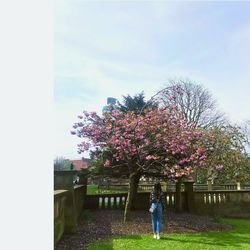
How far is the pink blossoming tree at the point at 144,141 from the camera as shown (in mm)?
8461

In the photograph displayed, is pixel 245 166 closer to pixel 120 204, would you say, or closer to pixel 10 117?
pixel 120 204

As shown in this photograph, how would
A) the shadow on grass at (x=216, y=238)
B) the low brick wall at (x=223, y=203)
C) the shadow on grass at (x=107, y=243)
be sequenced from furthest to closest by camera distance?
the low brick wall at (x=223, y=203) → the shadow on grass at (x=216, y=238) → the shadow on grass at (x=107, y=243)

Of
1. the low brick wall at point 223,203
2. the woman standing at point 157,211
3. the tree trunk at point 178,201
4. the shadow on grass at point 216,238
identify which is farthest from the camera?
the low brick wall at point 223,203

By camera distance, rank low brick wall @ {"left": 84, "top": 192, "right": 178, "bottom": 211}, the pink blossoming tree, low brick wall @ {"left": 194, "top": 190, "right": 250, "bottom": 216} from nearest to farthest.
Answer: the pink blossoming tree
low brick wall @ {"left": 84, "top": 192, "right": 178, "bottom": 211}
low brick wall @ {"left": 194, "top": 190, "right": 250, "bottom": 216}

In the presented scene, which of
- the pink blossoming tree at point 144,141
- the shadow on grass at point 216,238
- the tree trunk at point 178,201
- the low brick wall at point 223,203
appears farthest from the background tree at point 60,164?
the low brick wall at point 223,203

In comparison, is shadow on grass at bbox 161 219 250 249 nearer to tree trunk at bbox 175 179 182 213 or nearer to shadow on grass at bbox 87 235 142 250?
shadow on grass at bbox 87 235 142 250

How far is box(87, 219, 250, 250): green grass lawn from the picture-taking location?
5.73 meters

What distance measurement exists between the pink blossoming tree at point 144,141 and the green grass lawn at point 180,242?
1733 millimetres

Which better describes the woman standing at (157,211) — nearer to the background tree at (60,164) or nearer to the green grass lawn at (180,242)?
the green grass lawn at (180,242)

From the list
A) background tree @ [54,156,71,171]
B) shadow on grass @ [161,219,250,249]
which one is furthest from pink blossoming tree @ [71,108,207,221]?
shadow on grass @ [161,219,250,249]

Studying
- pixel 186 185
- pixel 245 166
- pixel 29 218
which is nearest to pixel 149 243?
pixel 29 218

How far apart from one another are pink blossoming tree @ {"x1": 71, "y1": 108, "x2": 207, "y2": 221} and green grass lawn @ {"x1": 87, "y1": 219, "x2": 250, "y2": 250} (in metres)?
1.73

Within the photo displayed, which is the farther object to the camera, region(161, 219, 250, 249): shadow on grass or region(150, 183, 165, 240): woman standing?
region(150, 183, 165, 240): woman standing

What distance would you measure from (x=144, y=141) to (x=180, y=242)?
2981 millimetres
